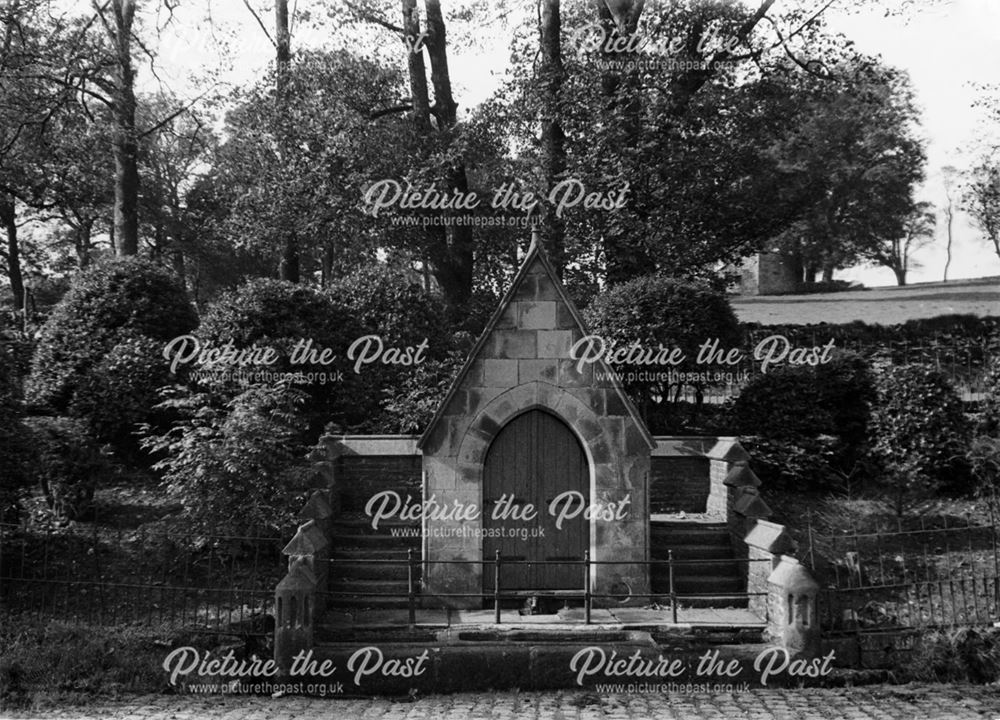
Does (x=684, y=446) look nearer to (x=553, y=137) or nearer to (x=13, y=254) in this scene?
(x=553, y=137)

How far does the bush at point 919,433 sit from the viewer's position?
16.0m

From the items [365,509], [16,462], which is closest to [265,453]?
[365,509]

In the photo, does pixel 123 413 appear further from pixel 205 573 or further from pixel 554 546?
pixel 554 546

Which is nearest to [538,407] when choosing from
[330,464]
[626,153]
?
[330,464]

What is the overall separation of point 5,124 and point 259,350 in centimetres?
899

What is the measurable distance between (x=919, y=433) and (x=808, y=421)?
188 centimetres

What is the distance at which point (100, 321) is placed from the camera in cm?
1806

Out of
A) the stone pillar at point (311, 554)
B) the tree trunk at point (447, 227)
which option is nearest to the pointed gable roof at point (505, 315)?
the stone pillar at point (311, 554)

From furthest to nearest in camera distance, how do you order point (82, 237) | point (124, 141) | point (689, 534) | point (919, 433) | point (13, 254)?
point (82, 237)
point (13, 254)
point (124, 141)
point (919, 433)
point (689, 534)

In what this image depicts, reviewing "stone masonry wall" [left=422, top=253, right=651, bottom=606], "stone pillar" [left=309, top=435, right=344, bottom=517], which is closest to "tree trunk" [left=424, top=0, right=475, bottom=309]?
"stone pillar" [left=309, top=435, right=344, bottom=517]

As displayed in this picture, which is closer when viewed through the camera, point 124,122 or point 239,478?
point 239,478

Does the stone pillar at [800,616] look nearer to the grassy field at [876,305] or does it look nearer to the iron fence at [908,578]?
the iron fence at [908,578]

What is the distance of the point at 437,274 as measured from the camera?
24.0m

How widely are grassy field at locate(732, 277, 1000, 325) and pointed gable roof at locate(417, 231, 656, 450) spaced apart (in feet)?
59.1
